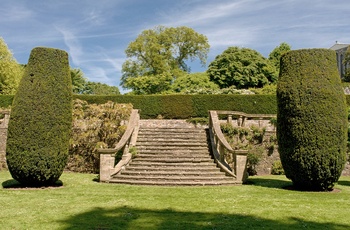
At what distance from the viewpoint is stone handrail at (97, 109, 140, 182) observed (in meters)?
13.0

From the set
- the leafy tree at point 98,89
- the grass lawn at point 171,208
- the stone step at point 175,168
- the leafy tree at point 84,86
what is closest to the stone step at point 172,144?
the stone step at point 175,168

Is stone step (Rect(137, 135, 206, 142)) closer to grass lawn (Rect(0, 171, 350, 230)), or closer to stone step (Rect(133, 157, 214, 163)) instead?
stone step (Rect(133, 157, 214, 163))

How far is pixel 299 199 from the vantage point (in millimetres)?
9562

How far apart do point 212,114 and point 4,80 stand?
26.8 meters

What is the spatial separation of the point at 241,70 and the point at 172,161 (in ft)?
102

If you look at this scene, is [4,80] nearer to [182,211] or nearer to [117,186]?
[117,186]

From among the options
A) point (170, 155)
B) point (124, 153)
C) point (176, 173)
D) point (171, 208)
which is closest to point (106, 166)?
point (124, 153)

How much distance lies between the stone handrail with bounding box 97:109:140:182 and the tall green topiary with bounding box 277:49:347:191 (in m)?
6.04

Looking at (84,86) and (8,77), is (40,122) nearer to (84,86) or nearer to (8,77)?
(8,77)

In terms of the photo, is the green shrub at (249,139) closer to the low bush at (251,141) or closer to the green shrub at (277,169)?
the low bush at (251,141)

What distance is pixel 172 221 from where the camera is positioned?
707 cm

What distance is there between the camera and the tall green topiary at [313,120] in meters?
10.6

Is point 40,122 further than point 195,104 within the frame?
No

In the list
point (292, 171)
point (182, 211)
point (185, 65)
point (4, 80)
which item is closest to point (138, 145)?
point (292, 171)
